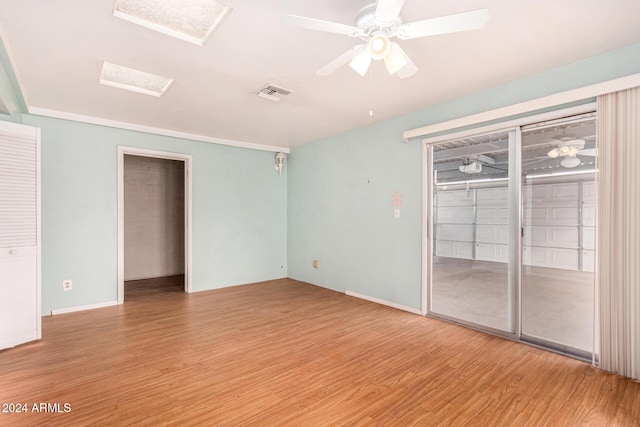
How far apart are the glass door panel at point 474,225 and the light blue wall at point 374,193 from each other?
303 mm

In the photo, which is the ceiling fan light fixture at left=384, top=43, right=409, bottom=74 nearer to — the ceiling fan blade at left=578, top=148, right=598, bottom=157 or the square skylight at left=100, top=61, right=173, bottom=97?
the ceiling fan blade at left=578, top=148, right=598, bottom=157

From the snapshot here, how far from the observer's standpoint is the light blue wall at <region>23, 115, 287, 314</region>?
12.7ft

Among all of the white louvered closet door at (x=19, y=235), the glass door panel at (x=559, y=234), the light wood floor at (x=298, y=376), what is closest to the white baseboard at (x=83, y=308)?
Result: the light wood floor at (x=298, y=376)

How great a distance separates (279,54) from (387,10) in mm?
1130

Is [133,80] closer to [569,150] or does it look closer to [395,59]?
[395,59]

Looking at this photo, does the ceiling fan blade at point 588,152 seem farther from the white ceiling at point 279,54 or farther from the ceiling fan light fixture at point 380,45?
the ceiling fan light fixture at point 380,45

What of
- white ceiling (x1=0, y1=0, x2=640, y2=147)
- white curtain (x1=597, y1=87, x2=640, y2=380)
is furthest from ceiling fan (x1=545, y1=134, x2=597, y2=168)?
white ceiling (x1=0, y1=0, x2=640, y2=147)

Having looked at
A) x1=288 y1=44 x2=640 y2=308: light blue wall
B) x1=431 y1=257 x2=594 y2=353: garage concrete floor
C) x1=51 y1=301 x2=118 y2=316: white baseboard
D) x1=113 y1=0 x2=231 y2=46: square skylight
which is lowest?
x1=51 y1=301 x2=118 y2=316: white baseboard

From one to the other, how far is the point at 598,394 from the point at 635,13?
104 inches

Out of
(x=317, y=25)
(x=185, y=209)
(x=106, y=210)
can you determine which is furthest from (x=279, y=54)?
(x=106, y=210)

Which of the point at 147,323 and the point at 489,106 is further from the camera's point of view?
the point at 147,323

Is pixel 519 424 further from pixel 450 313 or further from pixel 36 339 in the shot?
pixel 36 339

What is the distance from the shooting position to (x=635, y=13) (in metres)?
2.02

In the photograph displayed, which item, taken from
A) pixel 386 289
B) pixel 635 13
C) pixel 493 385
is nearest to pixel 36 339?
pixel 386 289
